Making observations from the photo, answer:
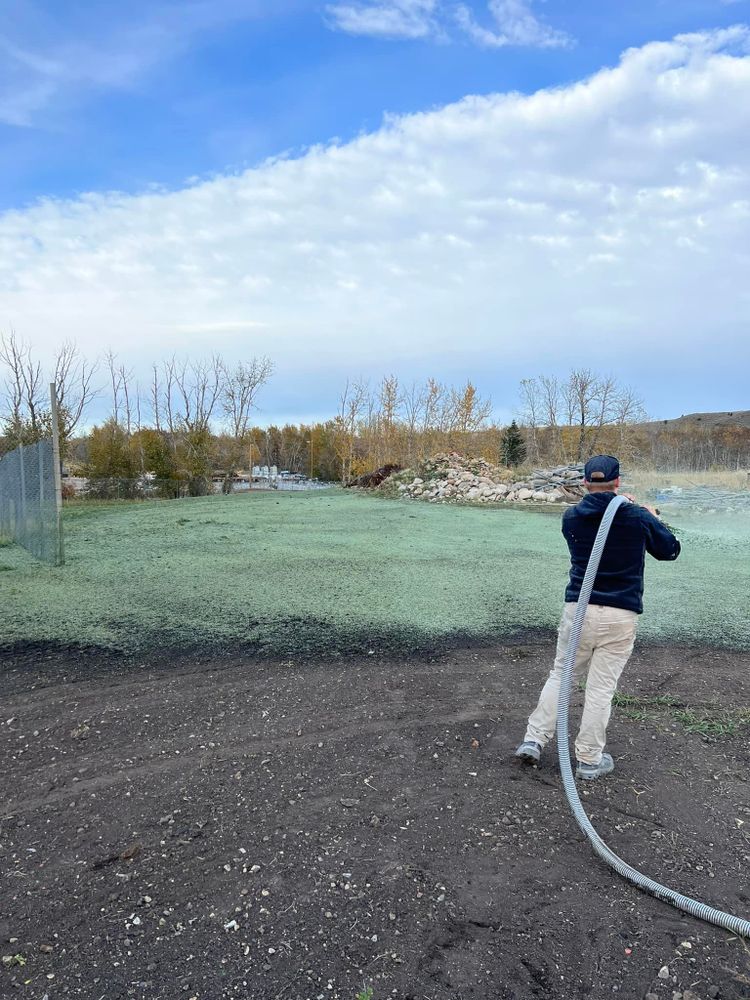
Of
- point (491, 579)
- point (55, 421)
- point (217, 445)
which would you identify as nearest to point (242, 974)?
point (491, 579)

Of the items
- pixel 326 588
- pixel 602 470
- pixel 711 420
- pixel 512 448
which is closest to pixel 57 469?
pixel 326 588

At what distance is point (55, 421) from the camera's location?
295 inches

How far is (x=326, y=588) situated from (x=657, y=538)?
4.86 m

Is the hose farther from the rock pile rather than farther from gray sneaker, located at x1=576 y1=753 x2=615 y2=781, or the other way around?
the rock pile

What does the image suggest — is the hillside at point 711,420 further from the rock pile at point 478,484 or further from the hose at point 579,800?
the hose at point 579,800

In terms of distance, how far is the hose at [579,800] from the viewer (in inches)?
82.4

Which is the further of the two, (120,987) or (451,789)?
(451,789)

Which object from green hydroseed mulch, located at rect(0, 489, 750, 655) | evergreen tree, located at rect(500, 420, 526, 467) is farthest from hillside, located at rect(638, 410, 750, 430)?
green hydroseed mulch, located at rect(0, 489, 750, 655)

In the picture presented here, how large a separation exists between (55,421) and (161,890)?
6.57 meters

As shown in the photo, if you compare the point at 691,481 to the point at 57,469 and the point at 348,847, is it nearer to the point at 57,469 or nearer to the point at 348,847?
the point at 57,469

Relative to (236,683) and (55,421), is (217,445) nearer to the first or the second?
(55,421)

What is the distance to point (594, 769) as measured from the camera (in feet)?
9.87

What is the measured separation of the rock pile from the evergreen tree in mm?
10609

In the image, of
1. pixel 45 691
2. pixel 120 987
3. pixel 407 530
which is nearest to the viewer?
pixel 120 987
